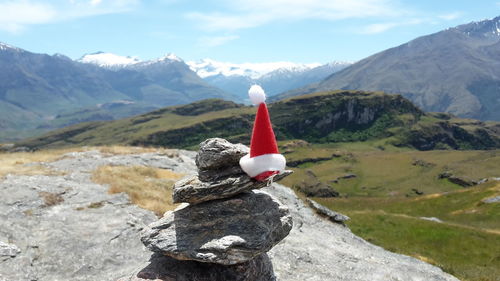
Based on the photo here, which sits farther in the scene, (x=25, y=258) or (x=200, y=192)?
(x=25, y=258)

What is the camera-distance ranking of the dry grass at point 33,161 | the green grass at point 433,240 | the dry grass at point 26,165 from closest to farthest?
the dry grass at point 26,165
the dry grass at point 33,161
the green grass at point 433,240

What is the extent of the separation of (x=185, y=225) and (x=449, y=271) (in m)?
19.7

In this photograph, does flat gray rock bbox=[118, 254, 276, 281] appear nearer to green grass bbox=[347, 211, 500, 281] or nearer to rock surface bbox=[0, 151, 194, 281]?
rock surface bbox=[0, 151, 194, 281]

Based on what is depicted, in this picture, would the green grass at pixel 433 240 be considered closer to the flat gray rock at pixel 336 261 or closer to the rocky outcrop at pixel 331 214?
the rocky outcrop at pixel 331 214

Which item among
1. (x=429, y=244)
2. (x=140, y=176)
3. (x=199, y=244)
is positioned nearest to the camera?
(x=199, y=244)

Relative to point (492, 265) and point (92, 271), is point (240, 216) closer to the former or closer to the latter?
point (92, 271)

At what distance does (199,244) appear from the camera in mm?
13867

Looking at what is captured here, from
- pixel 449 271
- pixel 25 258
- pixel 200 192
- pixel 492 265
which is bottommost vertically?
pixel 492 265

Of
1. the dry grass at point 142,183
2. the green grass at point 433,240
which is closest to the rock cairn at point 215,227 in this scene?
the dry grass at point 142,183

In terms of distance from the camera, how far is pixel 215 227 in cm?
1451

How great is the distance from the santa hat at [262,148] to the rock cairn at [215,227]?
895 mm

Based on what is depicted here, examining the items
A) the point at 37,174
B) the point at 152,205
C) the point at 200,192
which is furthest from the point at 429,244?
the point at 37,174

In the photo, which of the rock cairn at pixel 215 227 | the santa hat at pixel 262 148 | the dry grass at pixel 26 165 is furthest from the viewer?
the dry grass at pixel 26 165

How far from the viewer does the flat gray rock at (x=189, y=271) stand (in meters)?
14.2
